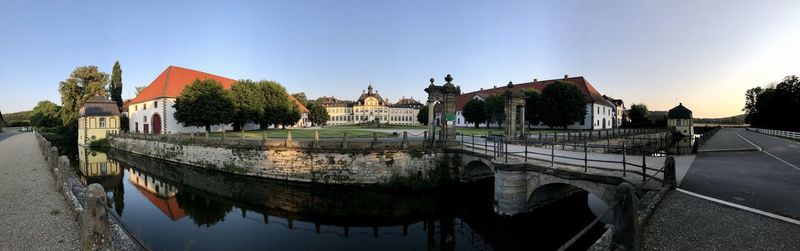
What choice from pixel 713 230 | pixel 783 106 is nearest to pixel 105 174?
pixel 713 230

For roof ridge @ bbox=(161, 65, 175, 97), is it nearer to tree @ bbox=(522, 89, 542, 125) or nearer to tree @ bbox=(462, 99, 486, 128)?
tree @ bbox=(462, 99, 486, 128)

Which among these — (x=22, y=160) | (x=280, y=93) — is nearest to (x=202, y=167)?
(x=22, y=160)

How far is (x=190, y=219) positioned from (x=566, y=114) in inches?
1572

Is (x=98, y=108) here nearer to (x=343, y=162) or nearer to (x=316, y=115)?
(x=343, y=162)

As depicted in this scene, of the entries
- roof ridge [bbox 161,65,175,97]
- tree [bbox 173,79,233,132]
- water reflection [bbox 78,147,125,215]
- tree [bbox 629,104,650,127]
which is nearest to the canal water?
water reflection [bbox 78,147,125,215]

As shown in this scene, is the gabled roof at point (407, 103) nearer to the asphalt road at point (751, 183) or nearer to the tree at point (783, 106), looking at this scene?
the tree at point (783, 106)

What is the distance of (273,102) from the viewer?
39438 mm

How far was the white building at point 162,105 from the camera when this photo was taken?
3659 centimetres

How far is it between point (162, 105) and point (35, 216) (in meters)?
34.0

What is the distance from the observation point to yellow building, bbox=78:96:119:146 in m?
36.2

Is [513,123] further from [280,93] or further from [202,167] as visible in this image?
[280,93]

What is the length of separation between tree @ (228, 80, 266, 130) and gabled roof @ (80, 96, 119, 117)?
1387 centimetres

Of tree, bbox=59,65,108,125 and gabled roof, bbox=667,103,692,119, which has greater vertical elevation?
tree, bbox=59,65,108,125

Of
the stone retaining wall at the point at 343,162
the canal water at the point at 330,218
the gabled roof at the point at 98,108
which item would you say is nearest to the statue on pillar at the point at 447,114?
the stone retaining wall at the point at 343,162
